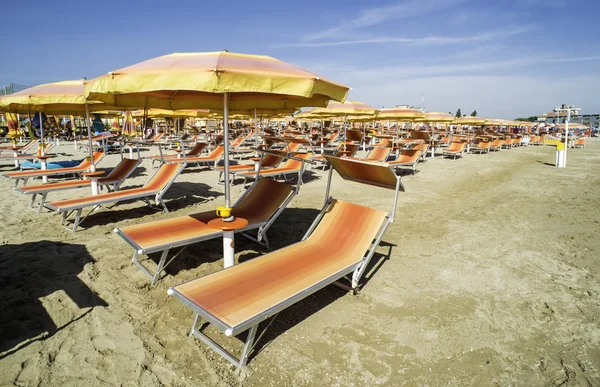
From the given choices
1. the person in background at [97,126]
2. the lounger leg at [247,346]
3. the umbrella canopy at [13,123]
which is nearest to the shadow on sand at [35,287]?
the lounger leg at [247,346]

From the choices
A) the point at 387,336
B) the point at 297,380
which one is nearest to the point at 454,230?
the point at 387,336

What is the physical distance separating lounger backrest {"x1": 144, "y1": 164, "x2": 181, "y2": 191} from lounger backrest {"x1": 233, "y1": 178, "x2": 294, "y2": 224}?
1.85 meters

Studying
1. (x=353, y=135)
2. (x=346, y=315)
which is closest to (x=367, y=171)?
(x=346, y=315)

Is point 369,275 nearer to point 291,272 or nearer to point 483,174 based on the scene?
point 291,272

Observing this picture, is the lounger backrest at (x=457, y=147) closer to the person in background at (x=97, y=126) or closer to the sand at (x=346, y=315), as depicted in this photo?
the sand at (x=346, y=315)

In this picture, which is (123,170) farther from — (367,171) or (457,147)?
(457,147)

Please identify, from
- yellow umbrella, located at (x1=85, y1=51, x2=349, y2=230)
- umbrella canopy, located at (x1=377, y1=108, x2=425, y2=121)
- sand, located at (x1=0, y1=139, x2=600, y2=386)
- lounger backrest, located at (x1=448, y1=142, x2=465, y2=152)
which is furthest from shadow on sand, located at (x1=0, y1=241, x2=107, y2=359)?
lounger backrest, located at (x1=448, y1=142, x2=465, y2=152)

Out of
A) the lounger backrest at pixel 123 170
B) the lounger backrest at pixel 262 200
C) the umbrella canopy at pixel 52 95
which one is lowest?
the lounger backrest at pixel 262 200

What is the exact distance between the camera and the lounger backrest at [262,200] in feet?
14.7

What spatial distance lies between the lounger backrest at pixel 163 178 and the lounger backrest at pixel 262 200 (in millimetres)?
1845

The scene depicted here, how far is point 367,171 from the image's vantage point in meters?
3.80

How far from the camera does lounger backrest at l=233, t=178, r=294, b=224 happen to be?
4480mm

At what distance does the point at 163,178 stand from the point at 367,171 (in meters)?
4.09

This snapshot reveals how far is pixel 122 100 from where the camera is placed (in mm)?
4785
